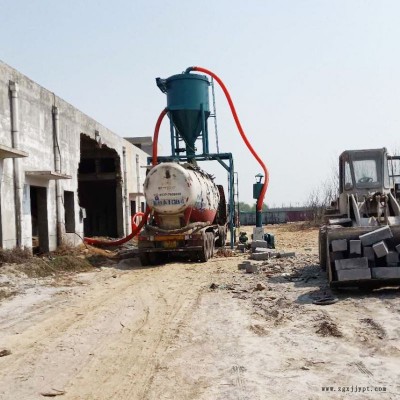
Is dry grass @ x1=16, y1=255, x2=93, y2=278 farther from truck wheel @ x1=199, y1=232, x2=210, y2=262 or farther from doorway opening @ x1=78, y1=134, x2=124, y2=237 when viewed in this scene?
doorway opening @ x1=78, y1=134, x2=124, y2=237

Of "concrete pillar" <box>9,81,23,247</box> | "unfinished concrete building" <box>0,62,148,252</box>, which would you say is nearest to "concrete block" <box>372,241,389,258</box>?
"unfinished concrete building" <box>0,62,148,252</box>

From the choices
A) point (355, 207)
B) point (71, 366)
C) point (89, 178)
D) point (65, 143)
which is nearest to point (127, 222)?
point (89, 178)

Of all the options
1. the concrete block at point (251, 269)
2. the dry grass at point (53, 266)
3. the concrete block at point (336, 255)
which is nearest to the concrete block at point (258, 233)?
the dry grass at point (53, 266)

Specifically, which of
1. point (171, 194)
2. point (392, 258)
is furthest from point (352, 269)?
point (171, 194)

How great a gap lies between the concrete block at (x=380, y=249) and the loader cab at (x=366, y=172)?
317cm

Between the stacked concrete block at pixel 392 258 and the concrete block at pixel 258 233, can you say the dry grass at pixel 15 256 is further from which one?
the stacked concrete block at pixel 392 258

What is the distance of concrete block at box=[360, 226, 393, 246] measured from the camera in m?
8.96

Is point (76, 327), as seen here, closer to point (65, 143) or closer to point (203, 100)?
point (65, 143)

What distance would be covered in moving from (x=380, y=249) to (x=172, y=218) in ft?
27.7

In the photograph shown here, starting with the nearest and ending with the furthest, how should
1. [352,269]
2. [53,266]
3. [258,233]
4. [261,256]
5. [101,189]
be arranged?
[352,269], [53,266], [261,256], [258,233], [101,189]

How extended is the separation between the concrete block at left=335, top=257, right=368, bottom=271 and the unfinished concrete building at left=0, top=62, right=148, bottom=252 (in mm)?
8407

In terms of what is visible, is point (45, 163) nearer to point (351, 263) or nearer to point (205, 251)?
point (205, 251)

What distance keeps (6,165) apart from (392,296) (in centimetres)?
1052

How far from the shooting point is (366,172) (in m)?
11.9
